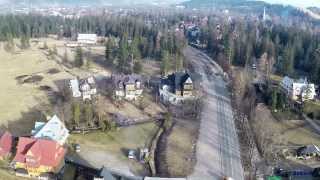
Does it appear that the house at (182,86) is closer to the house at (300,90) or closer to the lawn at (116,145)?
the lawn at (116,145)

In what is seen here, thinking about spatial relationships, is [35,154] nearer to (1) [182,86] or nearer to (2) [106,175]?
(2) [106,175]

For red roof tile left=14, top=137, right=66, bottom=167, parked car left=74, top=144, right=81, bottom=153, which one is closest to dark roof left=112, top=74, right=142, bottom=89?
parked car left=74, top=144, right=81, bottom=153

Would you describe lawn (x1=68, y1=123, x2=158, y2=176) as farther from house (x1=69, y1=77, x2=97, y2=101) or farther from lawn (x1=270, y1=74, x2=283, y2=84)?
lawn (x1=270, y1=74, x2=283, y2=84)

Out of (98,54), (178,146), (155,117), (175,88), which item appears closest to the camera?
(178,146)

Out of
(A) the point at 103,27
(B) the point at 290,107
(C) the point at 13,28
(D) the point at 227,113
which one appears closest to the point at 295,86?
(B) the point at 290,107

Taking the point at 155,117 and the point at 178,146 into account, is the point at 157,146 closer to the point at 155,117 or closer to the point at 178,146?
the point at 178,146
